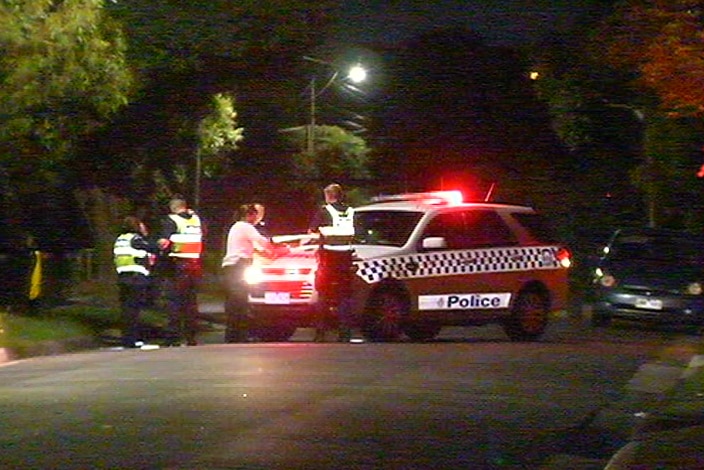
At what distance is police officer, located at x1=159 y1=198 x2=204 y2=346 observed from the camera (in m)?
17.6

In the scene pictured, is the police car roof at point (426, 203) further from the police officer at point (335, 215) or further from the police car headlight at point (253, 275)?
the police car headlight at point (253, 275)

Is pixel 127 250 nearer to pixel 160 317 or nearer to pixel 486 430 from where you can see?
pixel 160 317

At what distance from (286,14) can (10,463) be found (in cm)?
1412

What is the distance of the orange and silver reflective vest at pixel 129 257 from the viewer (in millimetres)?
17719

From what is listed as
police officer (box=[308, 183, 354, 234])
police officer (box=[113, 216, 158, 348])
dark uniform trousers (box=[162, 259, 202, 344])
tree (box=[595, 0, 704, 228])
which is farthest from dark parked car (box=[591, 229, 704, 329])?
police officer (box=[113, 216, 158, 348])

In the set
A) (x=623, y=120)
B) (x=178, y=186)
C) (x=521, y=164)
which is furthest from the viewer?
(x=521, y=164)

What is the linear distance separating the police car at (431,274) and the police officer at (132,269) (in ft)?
4.38

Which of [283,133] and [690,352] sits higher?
[283,133]

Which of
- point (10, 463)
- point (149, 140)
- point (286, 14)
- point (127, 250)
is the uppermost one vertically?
point (286, 14)

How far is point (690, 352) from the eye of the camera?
55.4 feet

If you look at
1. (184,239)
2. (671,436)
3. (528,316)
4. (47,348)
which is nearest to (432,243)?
(528,316)

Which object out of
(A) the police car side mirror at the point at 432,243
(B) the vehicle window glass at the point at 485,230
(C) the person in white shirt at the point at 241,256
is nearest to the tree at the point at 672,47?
(B) the vehicle window glass at the point at 485,230

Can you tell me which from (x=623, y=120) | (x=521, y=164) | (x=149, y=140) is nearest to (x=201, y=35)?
(x=149, y=140)

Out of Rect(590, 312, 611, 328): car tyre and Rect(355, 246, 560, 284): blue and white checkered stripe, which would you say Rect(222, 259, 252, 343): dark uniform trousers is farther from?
Rect(590, 312, 611, 328): car tyre
